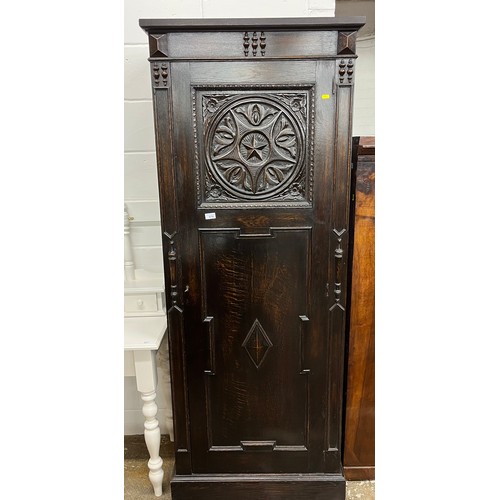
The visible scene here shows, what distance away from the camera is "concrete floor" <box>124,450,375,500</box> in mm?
1799

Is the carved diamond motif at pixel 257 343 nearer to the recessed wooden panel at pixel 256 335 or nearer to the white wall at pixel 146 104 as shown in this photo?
the recessed wooden panel at pixel 256 335

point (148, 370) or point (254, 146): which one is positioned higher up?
point (254, 146)

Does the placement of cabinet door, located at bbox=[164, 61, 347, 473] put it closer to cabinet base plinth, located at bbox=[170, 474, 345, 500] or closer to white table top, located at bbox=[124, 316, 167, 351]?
cabinet base plinth, located at bbox=[170, 474, 345, 500]

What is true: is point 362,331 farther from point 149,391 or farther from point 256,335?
point 149,391

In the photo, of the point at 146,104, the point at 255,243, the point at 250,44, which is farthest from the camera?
the point at 146,104

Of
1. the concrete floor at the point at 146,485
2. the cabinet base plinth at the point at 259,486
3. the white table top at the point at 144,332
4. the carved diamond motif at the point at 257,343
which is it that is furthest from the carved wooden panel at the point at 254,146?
the concrete floor at the point at 146,485

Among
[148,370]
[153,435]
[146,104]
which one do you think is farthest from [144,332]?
[146,104]

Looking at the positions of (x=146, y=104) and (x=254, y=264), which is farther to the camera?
(x=146, y=104)

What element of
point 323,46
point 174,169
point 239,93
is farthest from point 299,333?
point 323,46

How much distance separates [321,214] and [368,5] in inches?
54.3

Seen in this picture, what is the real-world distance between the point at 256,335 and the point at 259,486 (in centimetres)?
69

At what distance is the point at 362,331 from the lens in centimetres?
172

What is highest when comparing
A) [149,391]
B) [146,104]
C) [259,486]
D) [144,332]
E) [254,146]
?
[146,104]

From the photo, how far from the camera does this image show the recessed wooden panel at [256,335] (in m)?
1.52
